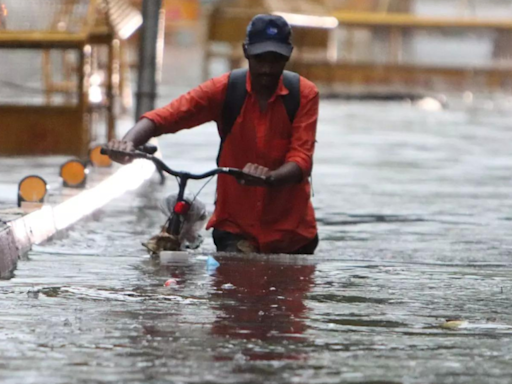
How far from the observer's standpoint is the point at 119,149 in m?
8.50

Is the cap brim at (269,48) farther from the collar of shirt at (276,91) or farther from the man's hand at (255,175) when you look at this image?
the man's hand at (255,175)

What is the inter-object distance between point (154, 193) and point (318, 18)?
76.8 ft

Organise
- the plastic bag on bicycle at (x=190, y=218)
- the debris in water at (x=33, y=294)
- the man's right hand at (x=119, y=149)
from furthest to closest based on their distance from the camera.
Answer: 1. the plastic bag on bicycle at (x=190, y=218)
2. the man's right hand at (x=119, y=149)
3. the debris in water at (x=33, y=294)

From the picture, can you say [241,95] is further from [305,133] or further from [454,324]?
[454,324]

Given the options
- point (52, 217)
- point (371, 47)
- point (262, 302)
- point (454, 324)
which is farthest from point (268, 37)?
point (371, 47)

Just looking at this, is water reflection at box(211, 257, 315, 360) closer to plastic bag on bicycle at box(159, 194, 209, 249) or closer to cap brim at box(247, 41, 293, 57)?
plastic bag on bicycle at box(159, 194, 209, 249)

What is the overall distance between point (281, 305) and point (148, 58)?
8.42 metres

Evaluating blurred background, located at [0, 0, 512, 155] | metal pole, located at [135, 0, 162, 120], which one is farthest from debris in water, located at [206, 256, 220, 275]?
blurred background, located at [0, 0, 512, 155]

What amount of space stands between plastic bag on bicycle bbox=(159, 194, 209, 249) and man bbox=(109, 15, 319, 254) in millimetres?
121

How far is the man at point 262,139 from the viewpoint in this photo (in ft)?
28.6

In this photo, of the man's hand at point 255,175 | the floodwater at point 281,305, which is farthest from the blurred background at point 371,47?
the man's hand at point 255,175

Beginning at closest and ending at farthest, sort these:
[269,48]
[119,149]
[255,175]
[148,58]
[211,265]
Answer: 1. [255,175]
2. [119,149]
3. [269,48]
4. [211,265]
5. [148,58]

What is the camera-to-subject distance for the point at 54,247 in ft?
33.2

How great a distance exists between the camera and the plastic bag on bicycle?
927cm
